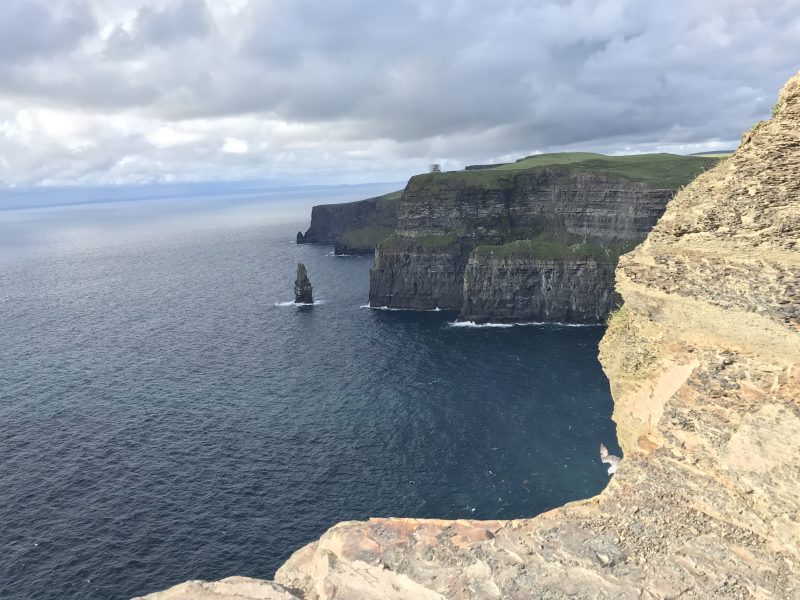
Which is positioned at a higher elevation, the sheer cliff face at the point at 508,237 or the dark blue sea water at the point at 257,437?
the sheer cliff face at the point at 508,237

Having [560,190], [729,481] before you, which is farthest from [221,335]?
[729,481]

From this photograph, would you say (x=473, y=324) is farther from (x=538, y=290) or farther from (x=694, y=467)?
(x=694, y=467)

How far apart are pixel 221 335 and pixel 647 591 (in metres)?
105

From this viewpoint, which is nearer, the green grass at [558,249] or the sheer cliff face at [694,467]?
the sheer cliff face at [694,467]

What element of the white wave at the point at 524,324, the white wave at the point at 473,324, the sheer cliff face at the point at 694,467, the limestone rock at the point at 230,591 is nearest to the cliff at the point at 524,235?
the white wave at the point at 524,324

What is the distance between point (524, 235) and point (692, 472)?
12385cm

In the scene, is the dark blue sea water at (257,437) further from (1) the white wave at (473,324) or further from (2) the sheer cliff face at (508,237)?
(2) the sheer cliff face at (508,237)

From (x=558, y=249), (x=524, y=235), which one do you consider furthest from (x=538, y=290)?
(x=524, y=235)

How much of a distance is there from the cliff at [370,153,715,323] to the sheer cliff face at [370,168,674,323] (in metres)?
0.26

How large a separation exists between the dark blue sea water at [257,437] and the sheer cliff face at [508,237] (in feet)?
35.7

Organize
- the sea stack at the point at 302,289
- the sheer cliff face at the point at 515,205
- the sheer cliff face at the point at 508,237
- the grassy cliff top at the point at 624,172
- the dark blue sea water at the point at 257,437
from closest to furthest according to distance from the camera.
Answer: the dark blue sea water at the point at 257,437 → the sheer cliff face at the point at 508,237 → the grassy cliff top at the point at 624,172 → the sheer cliff face at the point at 515,205 → the sea stack at the point at 302,289

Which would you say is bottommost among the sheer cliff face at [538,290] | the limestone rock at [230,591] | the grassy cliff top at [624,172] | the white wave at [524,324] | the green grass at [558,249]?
the white wave at [524,324]

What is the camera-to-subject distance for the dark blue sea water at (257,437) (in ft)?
159

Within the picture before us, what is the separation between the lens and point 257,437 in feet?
220
